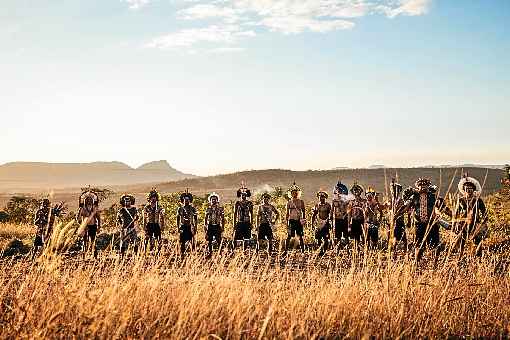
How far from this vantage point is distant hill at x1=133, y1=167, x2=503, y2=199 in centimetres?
8562

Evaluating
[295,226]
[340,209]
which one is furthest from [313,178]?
[340,209]

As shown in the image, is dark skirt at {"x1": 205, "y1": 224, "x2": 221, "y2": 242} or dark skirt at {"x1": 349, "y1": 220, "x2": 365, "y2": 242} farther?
dark skirt at {"x1": 205, "y1": 224, "x2": 221, "y2": 242}

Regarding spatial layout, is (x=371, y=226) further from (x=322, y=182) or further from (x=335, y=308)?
(x=322, y=182)

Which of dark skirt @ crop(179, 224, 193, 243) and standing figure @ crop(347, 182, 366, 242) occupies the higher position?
standing figure @ crop(347, 182, 366, 242)

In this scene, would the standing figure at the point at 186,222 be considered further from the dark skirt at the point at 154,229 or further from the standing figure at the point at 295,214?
the standing figure at the point at 295,214

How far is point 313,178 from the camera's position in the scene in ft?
314

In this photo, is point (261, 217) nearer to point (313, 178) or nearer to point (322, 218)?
point (322, 218)

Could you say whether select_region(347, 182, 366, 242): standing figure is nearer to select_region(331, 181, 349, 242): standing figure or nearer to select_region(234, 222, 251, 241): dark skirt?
select_region(331, 181, 349, 242): standing figure

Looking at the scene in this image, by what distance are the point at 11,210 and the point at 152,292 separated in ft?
73.2

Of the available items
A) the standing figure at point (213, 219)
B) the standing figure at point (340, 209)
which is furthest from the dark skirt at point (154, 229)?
the standing figure at point (340, 209)

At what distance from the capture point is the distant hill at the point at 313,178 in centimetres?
8562

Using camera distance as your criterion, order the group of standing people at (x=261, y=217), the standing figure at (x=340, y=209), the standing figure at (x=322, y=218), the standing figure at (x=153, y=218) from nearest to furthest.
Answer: the group of standing people at (x=261, y=217) → the standing figure at (x=153, y=218) → the standing figure at (x=340, y=209) → the standing figure at (x=322, y=218)

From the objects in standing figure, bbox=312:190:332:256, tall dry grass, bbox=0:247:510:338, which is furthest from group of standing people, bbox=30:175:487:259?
tall dry grass, bbox=0:247:510:338

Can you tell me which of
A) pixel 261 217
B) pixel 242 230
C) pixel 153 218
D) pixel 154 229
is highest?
pixel 153 218
